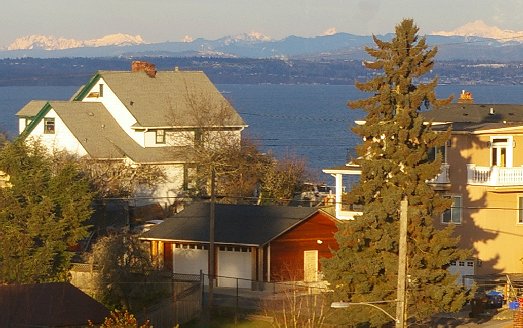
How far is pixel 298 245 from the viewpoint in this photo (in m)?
48.4

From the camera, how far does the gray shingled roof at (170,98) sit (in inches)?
2611

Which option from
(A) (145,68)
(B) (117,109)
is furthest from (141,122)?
(A) (145,68)

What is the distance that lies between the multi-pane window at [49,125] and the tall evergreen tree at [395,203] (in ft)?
103

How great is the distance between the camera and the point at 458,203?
46.2 metres

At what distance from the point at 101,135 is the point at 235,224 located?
60.6 ft

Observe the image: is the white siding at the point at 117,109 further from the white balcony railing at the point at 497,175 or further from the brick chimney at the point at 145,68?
the white balcony railing at the point at 497,175

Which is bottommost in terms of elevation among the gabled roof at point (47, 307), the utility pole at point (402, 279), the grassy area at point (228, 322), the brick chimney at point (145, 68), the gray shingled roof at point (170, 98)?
the grassy area at point (228, 322)

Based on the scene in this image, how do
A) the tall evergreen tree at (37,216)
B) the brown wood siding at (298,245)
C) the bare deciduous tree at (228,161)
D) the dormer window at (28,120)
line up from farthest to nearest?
the dormer window at (28,120)
the bare deciduous tree at (228,161)
the brown wood siding at (298,245)
the tall evergreen tree at (37,216)

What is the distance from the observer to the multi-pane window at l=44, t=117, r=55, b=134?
68.0 metres

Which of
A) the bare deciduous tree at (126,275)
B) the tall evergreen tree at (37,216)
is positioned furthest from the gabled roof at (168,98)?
the bare deciduous tree at (126,275)

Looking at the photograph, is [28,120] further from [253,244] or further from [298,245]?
[253,244]

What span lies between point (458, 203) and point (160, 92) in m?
26.5

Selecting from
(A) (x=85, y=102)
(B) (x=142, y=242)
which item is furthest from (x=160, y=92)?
(B) (x=142, y=242)

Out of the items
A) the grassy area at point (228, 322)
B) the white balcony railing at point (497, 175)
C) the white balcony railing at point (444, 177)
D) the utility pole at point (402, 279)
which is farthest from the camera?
the white balcony railing at point (444, 177)
